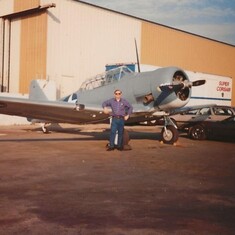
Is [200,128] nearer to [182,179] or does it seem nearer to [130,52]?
[182,179]

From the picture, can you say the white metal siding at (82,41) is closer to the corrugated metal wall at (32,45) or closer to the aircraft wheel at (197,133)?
the corrugated metal wall at (32,45)

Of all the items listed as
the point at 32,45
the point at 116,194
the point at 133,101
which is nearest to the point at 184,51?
the point at 32,45

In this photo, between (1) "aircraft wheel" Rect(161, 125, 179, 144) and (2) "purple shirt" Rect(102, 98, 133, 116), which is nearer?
(2) "purple shirt" Rect(102, 98, 133, 116)

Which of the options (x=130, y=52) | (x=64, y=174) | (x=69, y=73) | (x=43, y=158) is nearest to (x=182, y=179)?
(x=64, y=174)

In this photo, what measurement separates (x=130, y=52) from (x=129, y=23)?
89.5 inches

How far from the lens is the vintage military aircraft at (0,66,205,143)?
1144 cm

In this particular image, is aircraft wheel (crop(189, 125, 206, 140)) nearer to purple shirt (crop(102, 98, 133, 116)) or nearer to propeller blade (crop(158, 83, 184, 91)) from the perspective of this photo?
propeller blade (crop(158, 83, 184, 91))

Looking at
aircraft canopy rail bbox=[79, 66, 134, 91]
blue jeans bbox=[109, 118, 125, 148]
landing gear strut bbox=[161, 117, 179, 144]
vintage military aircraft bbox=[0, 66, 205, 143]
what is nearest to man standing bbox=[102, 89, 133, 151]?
blue jeans bbox=[109, 118, 125, 148]

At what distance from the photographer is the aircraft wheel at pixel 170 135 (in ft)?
41.6

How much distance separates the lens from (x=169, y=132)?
42.1ft

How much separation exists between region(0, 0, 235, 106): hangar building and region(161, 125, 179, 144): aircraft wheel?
15542mm

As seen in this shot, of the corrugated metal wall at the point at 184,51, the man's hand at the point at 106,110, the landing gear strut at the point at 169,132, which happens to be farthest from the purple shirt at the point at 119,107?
the corrugated metal wall at the point at 184,51

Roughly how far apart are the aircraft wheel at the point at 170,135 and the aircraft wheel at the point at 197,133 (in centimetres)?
236

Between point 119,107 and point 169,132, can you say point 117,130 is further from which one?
point 169,132
